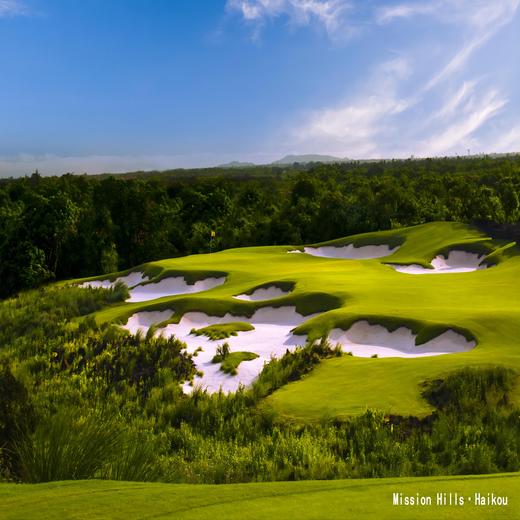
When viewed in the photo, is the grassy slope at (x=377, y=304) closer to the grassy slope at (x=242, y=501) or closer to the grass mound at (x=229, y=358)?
the grass mound at (x=229, y=358)

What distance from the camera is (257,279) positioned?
30.4 meters

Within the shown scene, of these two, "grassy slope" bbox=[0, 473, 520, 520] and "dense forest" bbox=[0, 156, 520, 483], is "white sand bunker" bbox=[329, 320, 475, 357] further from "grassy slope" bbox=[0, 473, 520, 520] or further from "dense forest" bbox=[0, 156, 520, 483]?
"grassy slope" bbox=[0, 473, 520, 520]

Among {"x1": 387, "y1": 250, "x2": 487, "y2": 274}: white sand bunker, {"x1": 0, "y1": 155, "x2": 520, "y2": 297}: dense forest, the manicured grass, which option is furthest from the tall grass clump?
{"x1": 0, "y1": 155, "x2": 520, "y2": 297}: dense forest

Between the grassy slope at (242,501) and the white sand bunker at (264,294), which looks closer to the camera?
the grassy slope at (242,501)

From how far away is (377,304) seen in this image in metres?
21.8

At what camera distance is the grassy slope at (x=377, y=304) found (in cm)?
1300

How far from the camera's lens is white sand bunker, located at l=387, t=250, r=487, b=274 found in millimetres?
33438

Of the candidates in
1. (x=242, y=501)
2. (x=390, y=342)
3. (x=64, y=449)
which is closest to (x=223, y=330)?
(x=390, y=342)

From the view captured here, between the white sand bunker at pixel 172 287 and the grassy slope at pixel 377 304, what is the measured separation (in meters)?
0.86

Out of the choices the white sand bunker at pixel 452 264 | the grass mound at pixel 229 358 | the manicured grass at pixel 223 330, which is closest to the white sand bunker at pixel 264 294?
the manicured grass at pixel 223 330

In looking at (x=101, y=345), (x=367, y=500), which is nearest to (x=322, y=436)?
(x=367, y=500)

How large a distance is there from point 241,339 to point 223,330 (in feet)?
4.57

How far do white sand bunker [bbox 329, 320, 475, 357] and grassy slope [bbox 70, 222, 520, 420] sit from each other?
34 cm

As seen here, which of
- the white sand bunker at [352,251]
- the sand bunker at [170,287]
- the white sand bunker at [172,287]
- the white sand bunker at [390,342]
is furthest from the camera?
the white sand bunker at [352,251]
